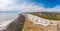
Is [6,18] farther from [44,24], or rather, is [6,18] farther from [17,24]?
[44,24]

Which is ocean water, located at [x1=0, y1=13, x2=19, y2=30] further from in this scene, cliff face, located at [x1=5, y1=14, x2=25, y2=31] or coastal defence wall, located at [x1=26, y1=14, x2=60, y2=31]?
coastal defence wall, located at [x1=26, y1=14, x2=60, y2=31]

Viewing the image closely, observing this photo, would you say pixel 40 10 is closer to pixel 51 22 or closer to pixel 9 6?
pixel 51 22

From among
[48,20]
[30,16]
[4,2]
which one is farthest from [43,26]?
[4,2]

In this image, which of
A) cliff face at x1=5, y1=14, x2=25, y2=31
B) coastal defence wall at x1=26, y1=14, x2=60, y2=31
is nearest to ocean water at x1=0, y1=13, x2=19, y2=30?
cliff face at x1=5, y1=14, x2=25, y2=31

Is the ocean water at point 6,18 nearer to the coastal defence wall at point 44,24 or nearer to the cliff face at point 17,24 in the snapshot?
the cliff face at point 17,24

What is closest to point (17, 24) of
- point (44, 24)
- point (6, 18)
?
point (6, 18)
